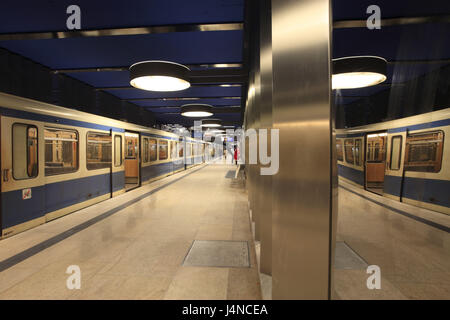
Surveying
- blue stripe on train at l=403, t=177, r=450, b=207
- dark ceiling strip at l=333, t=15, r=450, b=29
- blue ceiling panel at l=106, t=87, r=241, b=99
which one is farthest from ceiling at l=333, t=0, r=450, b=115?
blue ceiling panel at l=106, t=87, r=241, b=99

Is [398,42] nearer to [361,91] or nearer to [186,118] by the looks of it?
[361,91]

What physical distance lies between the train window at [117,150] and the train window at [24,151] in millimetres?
2895

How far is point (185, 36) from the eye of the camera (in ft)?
15.4

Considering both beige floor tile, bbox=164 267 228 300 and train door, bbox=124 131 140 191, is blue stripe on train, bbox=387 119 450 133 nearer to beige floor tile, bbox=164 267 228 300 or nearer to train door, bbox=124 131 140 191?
beige floor tile, bbox=164 267 228 300

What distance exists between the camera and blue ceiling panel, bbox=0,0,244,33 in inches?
140

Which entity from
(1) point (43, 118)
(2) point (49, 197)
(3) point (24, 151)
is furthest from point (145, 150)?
(3) point (24, 151)

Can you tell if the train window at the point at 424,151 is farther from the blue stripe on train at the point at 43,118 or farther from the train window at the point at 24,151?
the train window at the point at 24,151

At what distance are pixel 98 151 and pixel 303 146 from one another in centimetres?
657

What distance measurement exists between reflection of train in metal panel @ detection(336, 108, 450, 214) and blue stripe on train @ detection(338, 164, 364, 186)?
57 millimetres

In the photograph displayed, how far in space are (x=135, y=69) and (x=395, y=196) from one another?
8013 mm

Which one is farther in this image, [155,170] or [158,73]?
[155,170]

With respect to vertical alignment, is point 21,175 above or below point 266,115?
below

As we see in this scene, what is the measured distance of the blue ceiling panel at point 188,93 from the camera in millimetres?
8711
